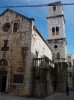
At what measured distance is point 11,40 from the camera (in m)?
20.0

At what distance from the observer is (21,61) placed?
18672 mm

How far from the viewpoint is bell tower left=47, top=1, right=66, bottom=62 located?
34.2 metres

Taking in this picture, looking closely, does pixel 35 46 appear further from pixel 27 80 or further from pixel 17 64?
pixel 27 80

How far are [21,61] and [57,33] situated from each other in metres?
20.1

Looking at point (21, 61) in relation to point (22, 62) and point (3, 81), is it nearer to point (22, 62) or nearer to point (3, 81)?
point (22, 62)

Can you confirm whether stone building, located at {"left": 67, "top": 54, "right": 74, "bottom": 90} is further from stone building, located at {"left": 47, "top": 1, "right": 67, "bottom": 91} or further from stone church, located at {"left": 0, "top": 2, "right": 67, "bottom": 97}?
stone church, located at {"left": 0, "top": 2, "right": 67, "bottom": 97}

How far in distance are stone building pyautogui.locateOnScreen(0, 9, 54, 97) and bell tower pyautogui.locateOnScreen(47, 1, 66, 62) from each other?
1379 centimetres

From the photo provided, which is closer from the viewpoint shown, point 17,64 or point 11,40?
point 17,64

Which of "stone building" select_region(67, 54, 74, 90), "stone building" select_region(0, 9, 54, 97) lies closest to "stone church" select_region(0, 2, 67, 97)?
"stone building" select_region(0, 9, 54, 97)

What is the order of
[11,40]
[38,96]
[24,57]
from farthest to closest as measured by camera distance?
[11,40], [24,57], [38,96]

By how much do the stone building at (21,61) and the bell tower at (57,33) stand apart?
13.8m

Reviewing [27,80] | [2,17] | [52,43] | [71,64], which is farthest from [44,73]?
[71,64]

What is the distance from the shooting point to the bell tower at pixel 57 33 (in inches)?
1345

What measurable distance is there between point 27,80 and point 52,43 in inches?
761
